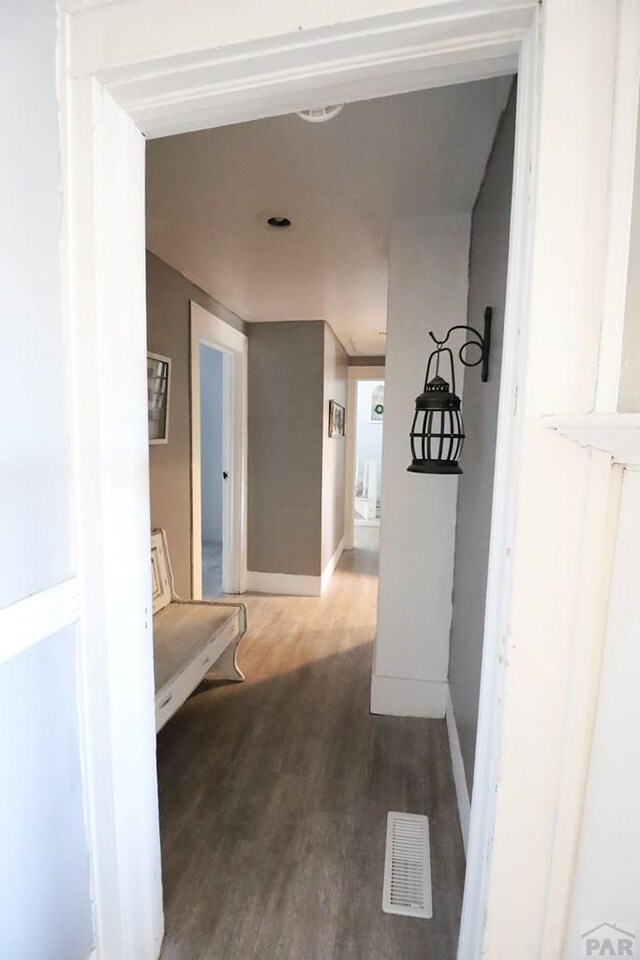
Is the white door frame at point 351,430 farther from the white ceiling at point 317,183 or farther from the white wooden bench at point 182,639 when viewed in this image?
the white wooden bench at point 182,639

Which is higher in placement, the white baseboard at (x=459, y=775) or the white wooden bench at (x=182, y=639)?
the white wooden bench at (x=182, y=639)

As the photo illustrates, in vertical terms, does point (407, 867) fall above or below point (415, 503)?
below

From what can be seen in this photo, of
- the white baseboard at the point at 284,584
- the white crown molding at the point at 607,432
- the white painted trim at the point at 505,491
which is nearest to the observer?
the white crown molding at the point at 607,432

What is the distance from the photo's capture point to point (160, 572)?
8.01 feet

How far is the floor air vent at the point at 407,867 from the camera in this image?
1.34m

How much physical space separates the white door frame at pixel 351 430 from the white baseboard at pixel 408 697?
323 cm

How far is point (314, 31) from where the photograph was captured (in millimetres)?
762

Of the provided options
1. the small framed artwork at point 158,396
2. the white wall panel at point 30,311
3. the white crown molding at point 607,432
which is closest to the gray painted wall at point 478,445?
the white crown molding at point 607,432

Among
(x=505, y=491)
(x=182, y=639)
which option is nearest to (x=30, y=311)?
(x=505, y=491)

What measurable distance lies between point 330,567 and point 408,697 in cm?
224

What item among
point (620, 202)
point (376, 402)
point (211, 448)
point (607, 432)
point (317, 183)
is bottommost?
point (211, 448)

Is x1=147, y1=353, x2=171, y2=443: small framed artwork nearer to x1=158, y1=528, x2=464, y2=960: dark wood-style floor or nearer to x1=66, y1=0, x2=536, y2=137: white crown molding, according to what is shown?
x1=158, y1=528, x2=464, y2=960: dark wood-style floor

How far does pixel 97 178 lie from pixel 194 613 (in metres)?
1.95

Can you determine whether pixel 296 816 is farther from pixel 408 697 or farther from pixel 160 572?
pixel 160 572
